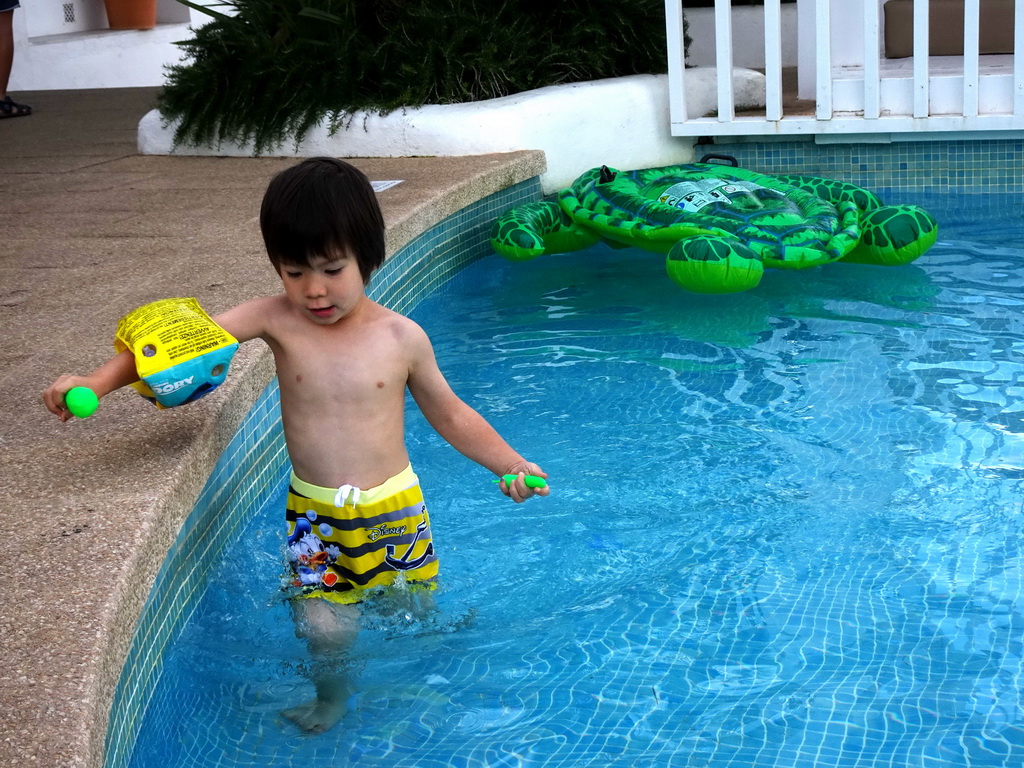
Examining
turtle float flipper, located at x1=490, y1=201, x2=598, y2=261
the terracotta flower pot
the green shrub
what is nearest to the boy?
turtle float flipper, located at x1=490, y1=201, x2=598, y2=261

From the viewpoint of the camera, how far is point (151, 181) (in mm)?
5703

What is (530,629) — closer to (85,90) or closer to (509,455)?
(509,455)

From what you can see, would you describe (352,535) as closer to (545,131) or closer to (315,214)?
(315,214)

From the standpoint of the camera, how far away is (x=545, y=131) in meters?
5.91

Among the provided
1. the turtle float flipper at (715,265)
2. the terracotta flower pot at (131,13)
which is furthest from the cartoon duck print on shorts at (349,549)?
the terracotta flower pot at (131,13)

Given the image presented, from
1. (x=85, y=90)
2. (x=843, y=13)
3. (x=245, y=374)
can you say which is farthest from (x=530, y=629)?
(x=85, y=90)

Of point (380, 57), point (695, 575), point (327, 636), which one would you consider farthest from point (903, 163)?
point (327, 636)

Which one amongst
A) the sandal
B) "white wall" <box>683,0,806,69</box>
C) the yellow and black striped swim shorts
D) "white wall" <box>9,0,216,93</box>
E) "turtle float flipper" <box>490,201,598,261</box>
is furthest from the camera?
"white wall" <box>9,0,216,93</box>

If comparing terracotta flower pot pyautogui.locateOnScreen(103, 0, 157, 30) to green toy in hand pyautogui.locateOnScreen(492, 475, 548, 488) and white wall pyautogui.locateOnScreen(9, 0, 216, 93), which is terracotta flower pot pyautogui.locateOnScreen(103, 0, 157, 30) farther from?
green toy in hand pyautogui.locateOnScreen(492, 475, 548, 488)

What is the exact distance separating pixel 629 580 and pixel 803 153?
4.11 m

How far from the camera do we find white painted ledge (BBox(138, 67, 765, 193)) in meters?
5.84

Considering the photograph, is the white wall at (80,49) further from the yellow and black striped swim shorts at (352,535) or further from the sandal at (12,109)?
the yellow and black striped swim shorts at (352,535)

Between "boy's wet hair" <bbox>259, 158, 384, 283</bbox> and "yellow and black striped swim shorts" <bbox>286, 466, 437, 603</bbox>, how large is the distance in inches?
19.3

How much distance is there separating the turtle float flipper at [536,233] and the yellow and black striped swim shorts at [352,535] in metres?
2.76
